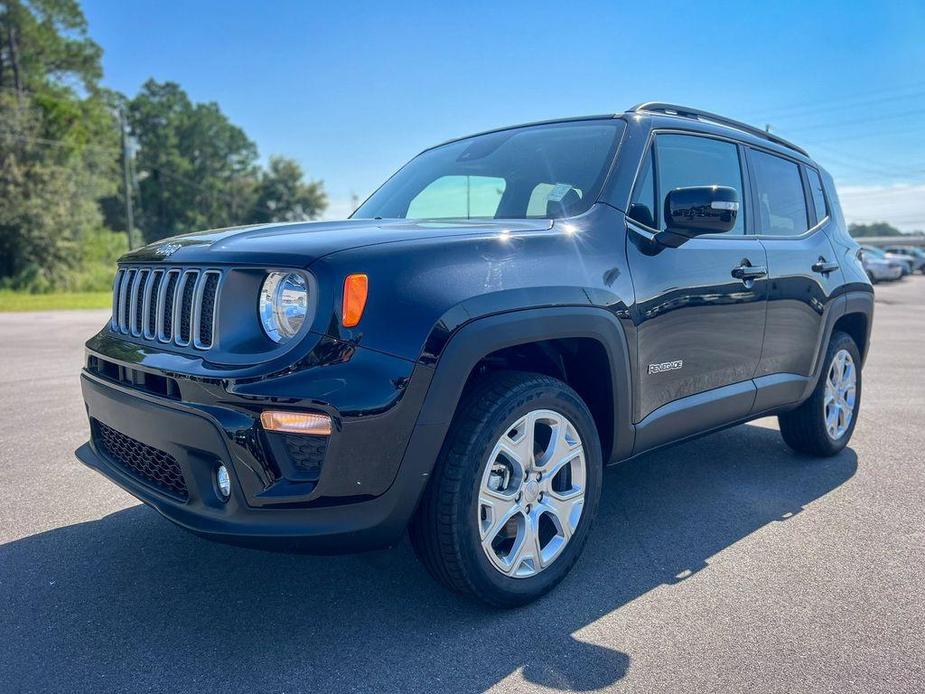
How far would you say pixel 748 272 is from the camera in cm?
363

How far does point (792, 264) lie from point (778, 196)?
49cm

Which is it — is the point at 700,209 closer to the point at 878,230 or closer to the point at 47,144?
the point at 47,144

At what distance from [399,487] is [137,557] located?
4.97 ft

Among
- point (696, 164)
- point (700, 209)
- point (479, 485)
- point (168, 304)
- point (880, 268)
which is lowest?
point (880, 268)

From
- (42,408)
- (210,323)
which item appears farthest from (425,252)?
(42,408)

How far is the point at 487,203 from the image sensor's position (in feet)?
11.9

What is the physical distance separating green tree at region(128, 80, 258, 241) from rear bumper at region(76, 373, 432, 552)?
66.8 meters

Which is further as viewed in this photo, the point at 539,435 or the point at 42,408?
the point at 42,408

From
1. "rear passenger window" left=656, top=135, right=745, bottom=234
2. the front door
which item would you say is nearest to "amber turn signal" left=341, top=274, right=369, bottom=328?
the front door

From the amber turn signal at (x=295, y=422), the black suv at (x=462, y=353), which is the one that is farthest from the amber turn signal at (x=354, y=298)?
the amber turn signal at (x=295, y=422)

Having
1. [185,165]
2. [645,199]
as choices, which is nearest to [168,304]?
[645,199]

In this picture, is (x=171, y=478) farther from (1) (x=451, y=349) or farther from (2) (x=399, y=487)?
(1) (x=451, y=349)

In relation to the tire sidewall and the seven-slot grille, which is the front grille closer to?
the seven-slot grille

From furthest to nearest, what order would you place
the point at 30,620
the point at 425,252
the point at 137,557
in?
the point at 137,557
the point at 30,620
the point at 425,252
